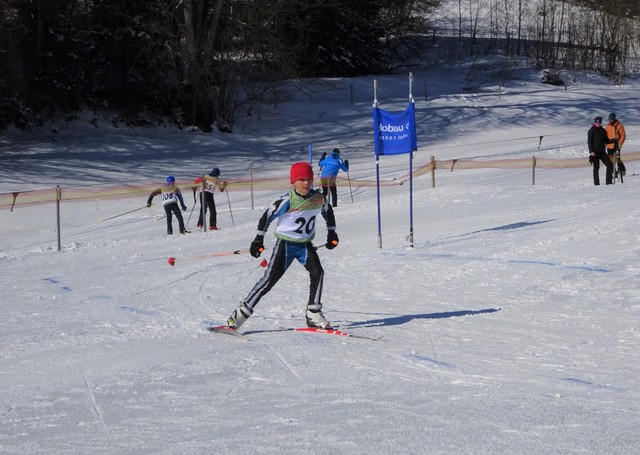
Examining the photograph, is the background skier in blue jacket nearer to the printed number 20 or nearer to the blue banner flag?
the blue banner flag

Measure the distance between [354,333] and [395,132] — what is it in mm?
6927

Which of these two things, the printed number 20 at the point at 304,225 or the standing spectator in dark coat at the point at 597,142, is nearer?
the printed number 20 at the point at 304,225

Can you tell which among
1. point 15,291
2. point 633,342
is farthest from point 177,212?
point 633,342

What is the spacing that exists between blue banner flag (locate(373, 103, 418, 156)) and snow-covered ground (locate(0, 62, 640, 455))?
1.72 m

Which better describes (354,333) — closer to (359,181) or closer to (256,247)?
(256,247)

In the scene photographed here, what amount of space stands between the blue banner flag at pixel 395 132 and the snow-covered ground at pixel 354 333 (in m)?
1.72

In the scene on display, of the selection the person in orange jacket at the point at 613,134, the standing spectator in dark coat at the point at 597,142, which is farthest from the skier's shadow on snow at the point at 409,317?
the person in orange jacket at the point at 613,134

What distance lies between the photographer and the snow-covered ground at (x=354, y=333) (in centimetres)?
616

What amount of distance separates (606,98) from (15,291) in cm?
4240

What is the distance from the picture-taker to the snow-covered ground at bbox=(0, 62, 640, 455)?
616 centimetres

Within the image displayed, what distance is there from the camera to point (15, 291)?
1396 centimetres

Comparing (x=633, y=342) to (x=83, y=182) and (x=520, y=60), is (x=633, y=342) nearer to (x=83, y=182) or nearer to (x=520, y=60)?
(x=83, y=182)

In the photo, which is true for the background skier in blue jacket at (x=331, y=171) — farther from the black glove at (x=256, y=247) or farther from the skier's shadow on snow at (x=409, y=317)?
the black glove at (x=256, y=247)

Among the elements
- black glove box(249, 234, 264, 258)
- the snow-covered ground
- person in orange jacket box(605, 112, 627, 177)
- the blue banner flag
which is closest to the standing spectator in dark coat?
person in orange jacket box(605, 112, 627, 177)
